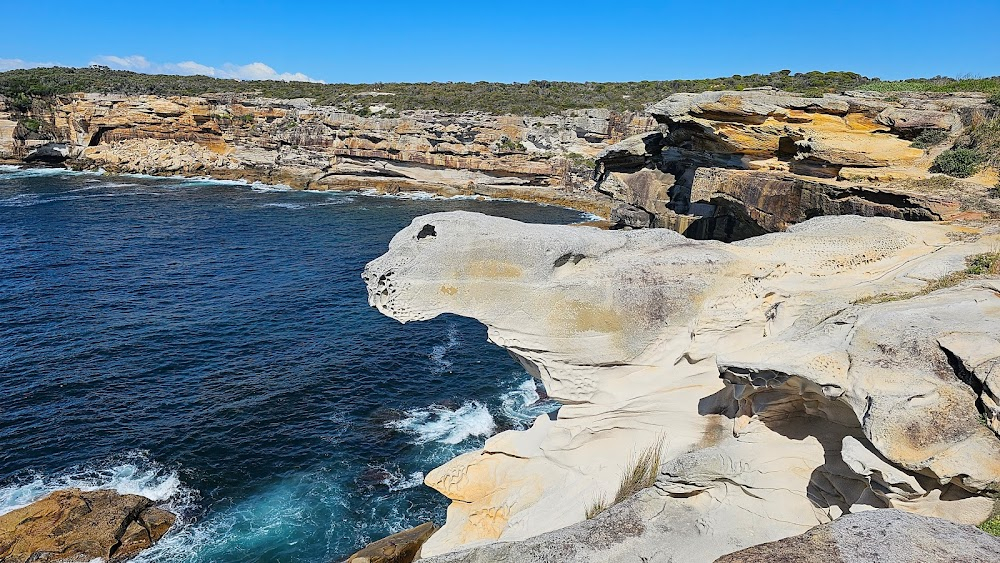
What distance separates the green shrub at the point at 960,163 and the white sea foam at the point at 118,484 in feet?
90.0

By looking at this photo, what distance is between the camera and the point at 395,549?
17094 millimetres

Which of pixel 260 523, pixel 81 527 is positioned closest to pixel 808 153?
pixel 260 523

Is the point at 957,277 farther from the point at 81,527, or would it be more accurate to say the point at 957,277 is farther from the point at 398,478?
the point at 81,527

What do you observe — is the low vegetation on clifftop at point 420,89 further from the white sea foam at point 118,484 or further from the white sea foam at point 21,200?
the white sea foam at point 118,484

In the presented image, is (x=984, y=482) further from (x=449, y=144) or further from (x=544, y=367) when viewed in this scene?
(x=449, y=144)

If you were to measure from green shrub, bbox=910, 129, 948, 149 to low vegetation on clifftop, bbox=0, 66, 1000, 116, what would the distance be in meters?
62.2

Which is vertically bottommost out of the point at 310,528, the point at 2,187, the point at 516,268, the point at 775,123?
the point at 310,528

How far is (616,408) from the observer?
14.1 metres

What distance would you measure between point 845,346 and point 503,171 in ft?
256

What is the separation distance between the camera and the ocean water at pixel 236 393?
1984 centimetres

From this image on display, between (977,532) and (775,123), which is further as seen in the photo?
(775,123)

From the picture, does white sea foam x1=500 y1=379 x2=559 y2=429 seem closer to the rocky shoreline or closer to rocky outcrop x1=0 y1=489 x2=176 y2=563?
the rocky shoreline

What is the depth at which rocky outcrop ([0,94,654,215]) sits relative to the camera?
85.7 m

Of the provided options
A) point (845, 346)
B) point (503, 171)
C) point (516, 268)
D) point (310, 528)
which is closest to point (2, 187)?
point (503, 171)
